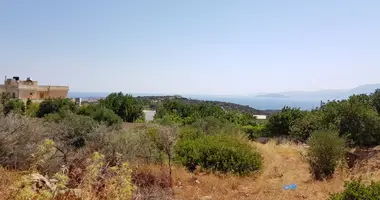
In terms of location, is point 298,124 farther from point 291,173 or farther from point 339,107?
point 291,173

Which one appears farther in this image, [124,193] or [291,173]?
[291,173]

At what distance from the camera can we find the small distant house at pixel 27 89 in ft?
144

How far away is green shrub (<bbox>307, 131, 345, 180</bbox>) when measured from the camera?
9.12 metres

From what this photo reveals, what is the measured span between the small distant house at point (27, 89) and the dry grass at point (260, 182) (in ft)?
126

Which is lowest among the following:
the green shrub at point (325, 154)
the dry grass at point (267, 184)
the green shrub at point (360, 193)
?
the dry grass at point (267, 184)

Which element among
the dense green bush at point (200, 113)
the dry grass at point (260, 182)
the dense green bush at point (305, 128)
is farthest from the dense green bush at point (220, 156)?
the dense green bush at point (200, 113)

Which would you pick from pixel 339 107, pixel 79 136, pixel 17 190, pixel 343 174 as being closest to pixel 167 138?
pixel 79 136

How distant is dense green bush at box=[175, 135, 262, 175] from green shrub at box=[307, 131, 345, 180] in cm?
187

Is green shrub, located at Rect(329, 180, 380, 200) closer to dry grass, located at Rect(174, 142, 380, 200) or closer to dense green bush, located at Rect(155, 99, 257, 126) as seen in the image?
dry grass, located at Rect(174, 142, 380, 200)

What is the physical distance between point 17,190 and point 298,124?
Answer: 17517 mm

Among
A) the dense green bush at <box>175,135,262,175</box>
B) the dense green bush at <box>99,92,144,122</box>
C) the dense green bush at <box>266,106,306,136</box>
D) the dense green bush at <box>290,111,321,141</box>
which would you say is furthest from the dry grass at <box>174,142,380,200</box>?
the dense green bush at <box>99,92,144,122</box>

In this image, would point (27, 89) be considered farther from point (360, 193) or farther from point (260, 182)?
point (360, 193)

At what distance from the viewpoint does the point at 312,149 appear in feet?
30.7

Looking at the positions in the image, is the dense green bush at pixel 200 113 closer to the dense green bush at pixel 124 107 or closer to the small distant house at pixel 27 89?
the dense green bush at pixel 124 107
